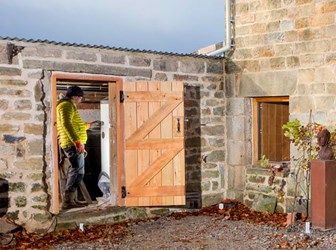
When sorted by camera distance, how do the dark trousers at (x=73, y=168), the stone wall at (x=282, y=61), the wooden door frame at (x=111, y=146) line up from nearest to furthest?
the wooden door frame at (x=111, y=146)
the stone wall at (x=282, y=61)
the dark trousers at (x=73, y=168)

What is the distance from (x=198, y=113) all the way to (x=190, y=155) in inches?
28.5

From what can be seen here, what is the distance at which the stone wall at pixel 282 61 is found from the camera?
6.55 m

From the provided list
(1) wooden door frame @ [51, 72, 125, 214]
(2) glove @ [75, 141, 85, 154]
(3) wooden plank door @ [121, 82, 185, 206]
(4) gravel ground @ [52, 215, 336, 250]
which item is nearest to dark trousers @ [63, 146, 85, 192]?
(2) glove @ [75, 141, 85, 154]

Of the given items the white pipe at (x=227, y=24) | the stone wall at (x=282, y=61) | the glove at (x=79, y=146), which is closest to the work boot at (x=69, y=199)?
the glove at (x=79, y=146)

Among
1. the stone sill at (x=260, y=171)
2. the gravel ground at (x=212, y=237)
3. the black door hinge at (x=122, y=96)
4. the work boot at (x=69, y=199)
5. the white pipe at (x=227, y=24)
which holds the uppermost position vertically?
the white pipe at (x=227, y=24)

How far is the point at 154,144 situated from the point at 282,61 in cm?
243

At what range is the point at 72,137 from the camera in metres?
7.14

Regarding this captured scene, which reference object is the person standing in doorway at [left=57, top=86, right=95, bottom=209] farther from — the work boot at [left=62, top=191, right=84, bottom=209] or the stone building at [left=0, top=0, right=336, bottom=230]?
the stone building at [left=0, top=0, right=336, bottom=230]

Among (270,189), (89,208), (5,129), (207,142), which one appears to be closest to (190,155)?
(207,142)

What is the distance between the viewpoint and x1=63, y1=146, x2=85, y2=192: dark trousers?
288 inches

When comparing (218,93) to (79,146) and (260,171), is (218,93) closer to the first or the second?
(260,171)

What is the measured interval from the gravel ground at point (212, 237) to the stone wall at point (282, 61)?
1.46 m

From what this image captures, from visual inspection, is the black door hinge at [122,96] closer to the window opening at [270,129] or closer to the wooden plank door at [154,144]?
the wooden plank door at [154,144]

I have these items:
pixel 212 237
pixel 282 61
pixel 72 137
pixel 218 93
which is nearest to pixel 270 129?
pixel 218 93
